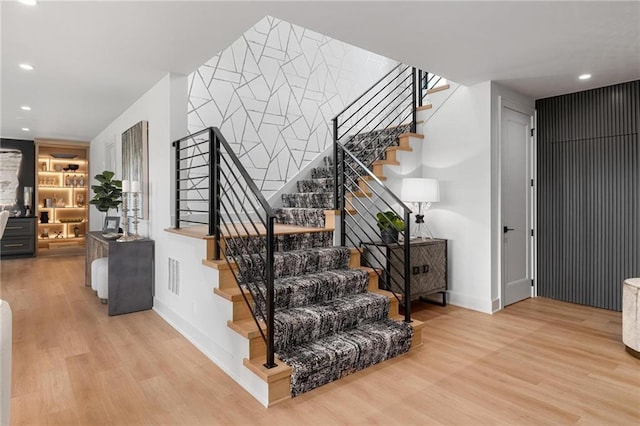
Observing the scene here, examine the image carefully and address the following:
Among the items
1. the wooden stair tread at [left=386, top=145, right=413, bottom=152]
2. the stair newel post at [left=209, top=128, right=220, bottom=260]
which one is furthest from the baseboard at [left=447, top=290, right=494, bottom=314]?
the stair newel post at [left=209, top=128, right=220, bottom=260]

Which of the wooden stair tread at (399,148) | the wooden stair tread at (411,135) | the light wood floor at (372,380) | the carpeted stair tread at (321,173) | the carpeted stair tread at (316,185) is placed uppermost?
the wooden stair tread at (411,135)

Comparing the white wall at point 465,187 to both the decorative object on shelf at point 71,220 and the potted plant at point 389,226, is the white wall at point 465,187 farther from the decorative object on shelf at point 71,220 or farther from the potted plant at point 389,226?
the decorative object on shelf at point 71,220

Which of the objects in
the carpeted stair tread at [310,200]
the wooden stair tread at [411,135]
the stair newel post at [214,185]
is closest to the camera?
the stair newel post at [214,185]

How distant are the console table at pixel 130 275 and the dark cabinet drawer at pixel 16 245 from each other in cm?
512

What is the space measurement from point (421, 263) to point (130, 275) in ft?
10.1

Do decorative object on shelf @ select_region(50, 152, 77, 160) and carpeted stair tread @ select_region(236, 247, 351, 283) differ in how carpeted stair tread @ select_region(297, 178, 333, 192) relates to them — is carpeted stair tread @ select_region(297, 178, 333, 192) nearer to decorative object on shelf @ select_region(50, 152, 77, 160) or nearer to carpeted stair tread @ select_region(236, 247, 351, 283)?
carpeted stair tread @ select_region(236, 247, 351, 283)

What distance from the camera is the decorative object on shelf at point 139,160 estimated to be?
4371 mm

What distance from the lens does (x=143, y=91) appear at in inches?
173

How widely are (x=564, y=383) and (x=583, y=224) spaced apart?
2.54 metres

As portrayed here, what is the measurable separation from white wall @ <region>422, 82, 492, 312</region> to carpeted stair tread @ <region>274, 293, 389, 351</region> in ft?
4.91

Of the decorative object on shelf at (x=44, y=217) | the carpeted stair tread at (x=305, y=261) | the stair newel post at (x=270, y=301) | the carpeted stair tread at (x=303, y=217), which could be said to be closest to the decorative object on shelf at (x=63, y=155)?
the decorative object on shelf at (x=44, y=217)

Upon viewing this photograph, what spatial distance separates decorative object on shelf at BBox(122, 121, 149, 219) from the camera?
437 centimetres

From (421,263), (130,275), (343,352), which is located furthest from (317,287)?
(130,275)

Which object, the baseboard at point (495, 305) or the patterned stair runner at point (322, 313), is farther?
the baseboard at point (495, 305)
